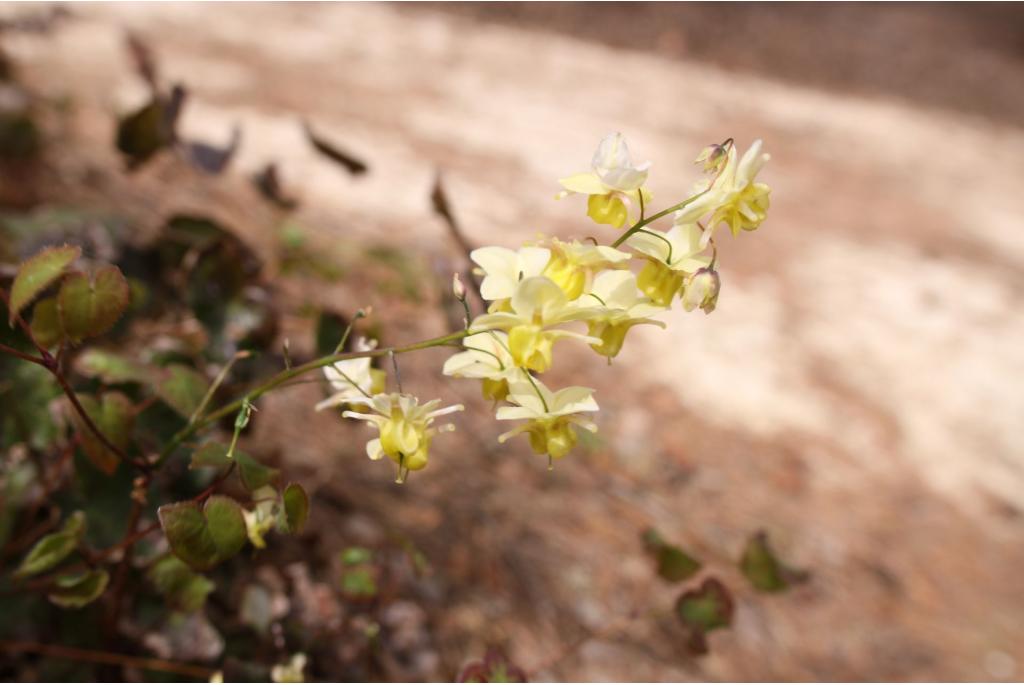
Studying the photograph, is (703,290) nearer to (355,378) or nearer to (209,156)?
(355,378)

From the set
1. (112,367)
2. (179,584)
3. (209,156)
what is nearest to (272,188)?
(209,156)

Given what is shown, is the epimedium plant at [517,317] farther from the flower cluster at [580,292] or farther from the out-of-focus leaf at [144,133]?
the out-of-focus leaf at [144,133]

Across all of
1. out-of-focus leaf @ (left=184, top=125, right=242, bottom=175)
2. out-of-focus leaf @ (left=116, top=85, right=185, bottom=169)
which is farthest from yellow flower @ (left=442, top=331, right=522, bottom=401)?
out-of-focus leaf @ (left=184, top=125, right=242, bottom=175)

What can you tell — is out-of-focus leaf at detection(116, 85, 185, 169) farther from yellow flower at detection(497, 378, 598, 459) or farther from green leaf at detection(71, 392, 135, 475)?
yellow flower at detection(497, 378, 598, 459)

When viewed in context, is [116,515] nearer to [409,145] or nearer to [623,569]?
[623,569]

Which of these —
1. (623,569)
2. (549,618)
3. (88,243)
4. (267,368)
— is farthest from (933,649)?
(88,243)

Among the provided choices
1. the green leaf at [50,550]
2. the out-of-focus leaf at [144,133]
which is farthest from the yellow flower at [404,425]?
the out-of-focus leaf at [144,133]
